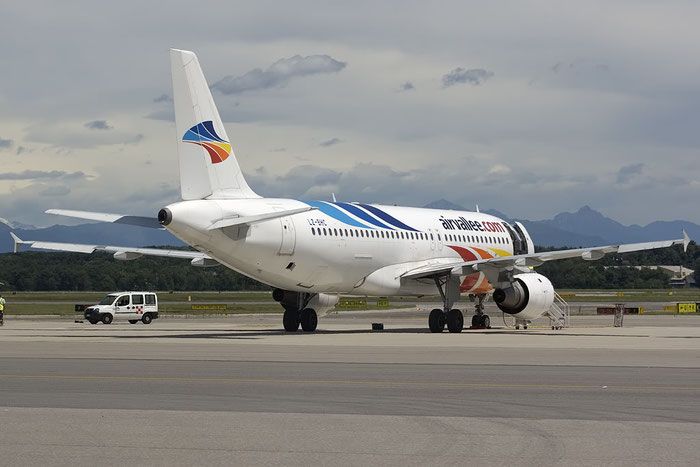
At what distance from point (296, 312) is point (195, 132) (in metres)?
9.73

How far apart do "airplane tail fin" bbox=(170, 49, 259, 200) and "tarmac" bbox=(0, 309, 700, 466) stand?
7.79 metres

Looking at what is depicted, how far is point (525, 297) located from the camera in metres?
41.2

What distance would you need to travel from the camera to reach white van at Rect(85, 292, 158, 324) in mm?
56844

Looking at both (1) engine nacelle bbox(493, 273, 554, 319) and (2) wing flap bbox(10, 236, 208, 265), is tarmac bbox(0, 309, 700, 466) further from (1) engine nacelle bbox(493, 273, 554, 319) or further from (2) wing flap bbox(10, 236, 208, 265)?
(2) wing flap bbox(10, 236, 208, 265)

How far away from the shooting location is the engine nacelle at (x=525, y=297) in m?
41.3

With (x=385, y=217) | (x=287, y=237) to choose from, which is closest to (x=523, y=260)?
(x=385, y=217)

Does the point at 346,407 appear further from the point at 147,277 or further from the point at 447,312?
the point at 147,277

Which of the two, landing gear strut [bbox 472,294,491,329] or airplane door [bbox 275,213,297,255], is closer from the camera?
airplane door [bbox 275,213,297,255]

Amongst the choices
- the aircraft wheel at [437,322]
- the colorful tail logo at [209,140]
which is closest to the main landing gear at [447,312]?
the aircraft wheel at [437,322]

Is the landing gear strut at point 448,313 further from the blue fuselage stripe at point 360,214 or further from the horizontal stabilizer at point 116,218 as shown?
the horizontal stabilizer at point 116,218

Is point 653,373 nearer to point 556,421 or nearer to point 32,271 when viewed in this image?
point 556,421

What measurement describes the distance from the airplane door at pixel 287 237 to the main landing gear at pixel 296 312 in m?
5.25

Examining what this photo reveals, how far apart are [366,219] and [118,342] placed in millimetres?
12258

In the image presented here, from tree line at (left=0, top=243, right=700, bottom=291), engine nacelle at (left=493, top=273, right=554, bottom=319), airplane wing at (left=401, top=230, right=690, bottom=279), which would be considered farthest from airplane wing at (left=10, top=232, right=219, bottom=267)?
tree line at (left=0, top=243, right=700, bottom=291)
